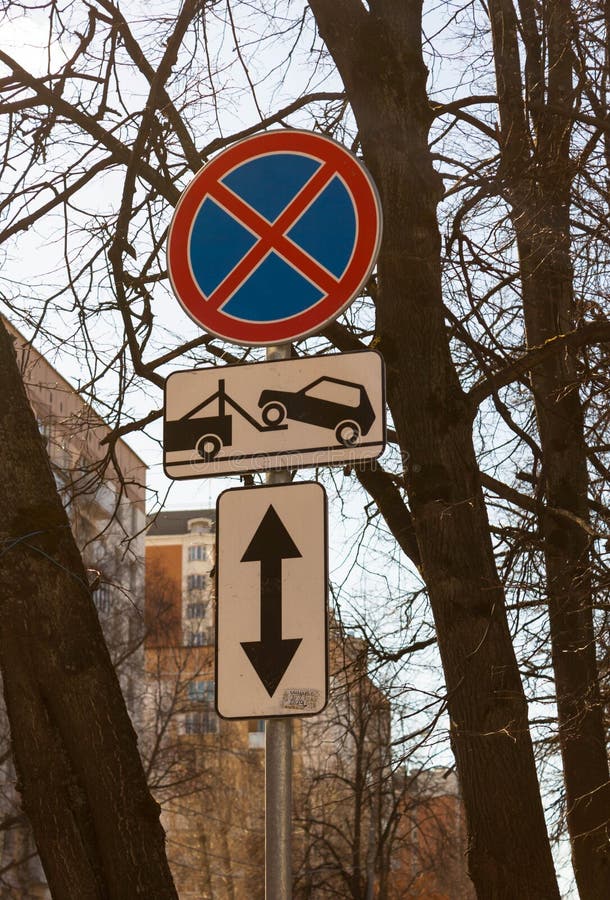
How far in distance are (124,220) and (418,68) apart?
5.74 ft

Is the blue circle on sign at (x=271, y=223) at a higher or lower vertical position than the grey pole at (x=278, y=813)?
higher

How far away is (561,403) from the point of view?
8.62 metres

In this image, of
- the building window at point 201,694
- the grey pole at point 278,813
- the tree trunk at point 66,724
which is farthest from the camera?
the building window at point 201,694

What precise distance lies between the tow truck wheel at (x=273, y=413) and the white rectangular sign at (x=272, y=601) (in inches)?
6.9

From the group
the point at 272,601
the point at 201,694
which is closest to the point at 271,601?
the point at 272,601

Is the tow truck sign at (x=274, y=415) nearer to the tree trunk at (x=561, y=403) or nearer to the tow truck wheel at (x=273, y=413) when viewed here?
the tow truck wheel at (x=273, y=413)

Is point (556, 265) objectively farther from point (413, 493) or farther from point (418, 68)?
point (413, 493)

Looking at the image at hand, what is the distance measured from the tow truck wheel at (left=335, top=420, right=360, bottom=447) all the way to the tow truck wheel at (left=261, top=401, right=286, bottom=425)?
16cm

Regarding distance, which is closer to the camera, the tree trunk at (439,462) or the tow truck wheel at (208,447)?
the tow truck wheel at (208,447)

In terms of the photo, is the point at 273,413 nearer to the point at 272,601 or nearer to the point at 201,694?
the point at 272,601

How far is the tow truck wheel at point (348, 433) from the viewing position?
3066mm

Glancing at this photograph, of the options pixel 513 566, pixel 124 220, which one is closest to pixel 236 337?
pixel 124 220

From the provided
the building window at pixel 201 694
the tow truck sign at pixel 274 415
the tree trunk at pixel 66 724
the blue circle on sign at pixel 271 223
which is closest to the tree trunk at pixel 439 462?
the tree trunk at pixel 66 724

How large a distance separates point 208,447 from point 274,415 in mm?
186
